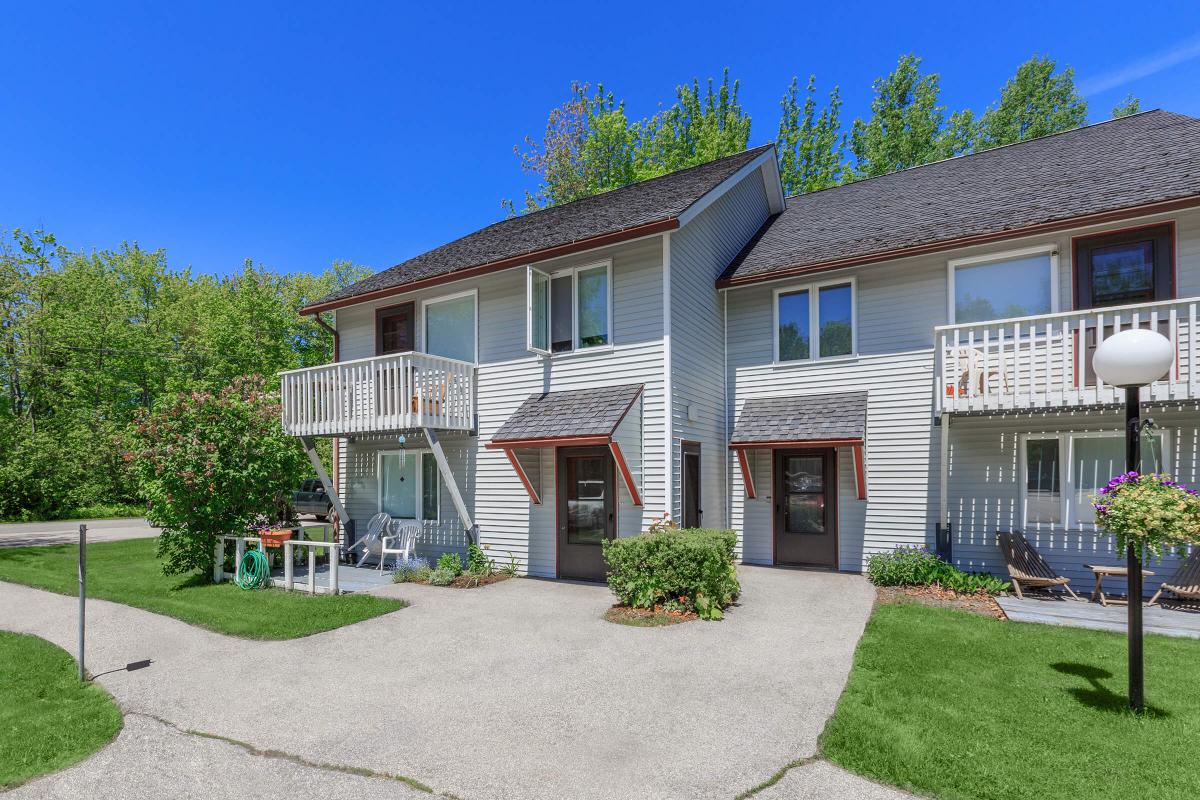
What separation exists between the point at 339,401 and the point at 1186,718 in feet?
39.3

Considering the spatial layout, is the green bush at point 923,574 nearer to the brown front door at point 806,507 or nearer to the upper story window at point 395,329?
the brown front door at point 806,507

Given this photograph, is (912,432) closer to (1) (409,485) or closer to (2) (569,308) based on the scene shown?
(2) (569,308)

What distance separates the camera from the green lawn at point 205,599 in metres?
7.49

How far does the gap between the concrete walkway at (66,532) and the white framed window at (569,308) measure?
46.4 feet

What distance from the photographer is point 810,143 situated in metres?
25.3

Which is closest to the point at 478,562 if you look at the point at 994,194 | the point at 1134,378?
the point at 1134,378

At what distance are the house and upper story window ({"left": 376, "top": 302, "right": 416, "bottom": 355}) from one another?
0.42 ft

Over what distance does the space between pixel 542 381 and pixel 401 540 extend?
14.6 ft

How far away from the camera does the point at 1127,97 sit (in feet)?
80.7

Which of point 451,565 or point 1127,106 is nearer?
point 451,565

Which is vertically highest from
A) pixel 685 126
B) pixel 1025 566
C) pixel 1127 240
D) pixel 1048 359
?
pixel 685 126

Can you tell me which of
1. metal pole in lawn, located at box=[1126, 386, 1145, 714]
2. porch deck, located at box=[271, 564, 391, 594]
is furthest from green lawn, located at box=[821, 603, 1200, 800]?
porch deck, located at box=[271, 564, 391, 594]

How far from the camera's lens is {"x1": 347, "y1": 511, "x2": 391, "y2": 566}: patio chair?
1170 centimetres

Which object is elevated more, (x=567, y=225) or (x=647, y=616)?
(x=567, y=225)
